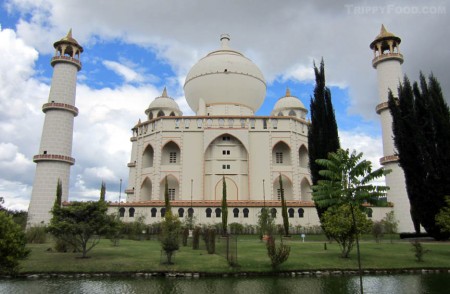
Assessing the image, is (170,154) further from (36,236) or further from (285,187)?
(36,236)

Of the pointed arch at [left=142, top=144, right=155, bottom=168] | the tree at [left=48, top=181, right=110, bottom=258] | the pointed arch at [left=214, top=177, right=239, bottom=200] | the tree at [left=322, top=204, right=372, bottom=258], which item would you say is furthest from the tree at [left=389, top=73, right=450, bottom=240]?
the pointed arch at [left=142, top=144, right=155, bottom=168]

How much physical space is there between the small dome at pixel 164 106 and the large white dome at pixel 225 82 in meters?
3.81

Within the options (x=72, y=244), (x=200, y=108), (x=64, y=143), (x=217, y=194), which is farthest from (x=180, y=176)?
(x=72, y=244)

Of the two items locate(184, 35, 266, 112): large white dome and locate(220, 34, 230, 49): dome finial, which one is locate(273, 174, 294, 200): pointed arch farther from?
locate(220, 34, 230, 49): dome finial

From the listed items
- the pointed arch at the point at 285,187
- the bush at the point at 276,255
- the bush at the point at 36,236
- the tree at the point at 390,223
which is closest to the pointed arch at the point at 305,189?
the pointed arch at the point at 285,187

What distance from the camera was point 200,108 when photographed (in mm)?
47812

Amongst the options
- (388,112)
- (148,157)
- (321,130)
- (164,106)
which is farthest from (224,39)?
(321,130)

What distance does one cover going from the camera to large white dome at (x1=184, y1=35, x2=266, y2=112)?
158 feet

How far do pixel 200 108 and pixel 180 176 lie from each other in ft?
30.1

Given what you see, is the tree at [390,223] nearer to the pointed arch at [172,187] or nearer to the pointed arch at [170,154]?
the pointed arch at [172,187]

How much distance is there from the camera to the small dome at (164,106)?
53406mm

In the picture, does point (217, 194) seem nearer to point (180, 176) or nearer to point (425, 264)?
point (180, 176)

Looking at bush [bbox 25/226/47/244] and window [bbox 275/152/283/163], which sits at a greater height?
window [bbox 275/152/283/163]

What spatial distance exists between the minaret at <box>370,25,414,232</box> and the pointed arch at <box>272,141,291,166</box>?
1091cm
